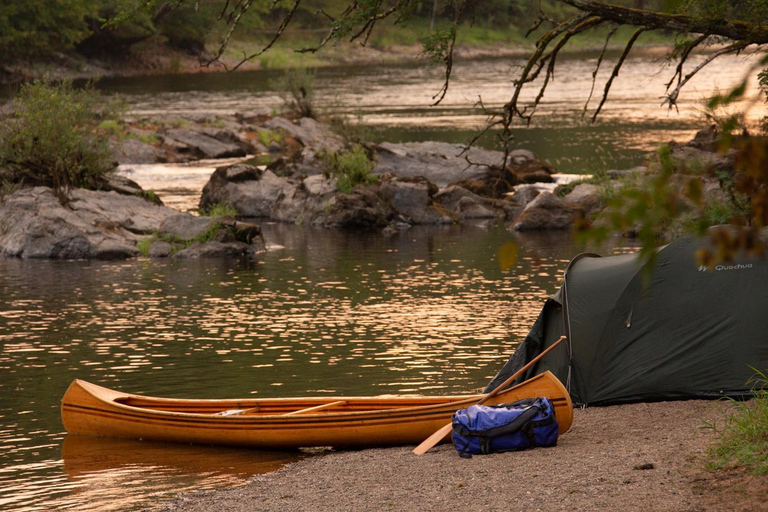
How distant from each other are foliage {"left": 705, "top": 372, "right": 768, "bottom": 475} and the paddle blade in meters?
2.68

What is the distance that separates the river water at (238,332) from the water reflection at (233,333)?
0.04m

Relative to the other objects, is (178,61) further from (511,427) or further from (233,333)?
(511,427)

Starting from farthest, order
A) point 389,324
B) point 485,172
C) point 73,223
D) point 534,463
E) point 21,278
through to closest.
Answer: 1. point 485,172
2. point 73,223
3. point 21,278
4. point 389,324
5. point 534,463

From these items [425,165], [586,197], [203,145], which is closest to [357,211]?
[586,197]

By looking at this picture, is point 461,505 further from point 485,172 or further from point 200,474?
point 485,172

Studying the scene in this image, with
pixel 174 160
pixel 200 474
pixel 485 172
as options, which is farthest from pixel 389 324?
pixel 174 160

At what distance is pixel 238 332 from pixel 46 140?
13933 mm

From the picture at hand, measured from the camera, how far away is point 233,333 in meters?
19.9

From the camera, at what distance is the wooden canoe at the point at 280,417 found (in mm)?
12250

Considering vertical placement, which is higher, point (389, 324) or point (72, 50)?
point (72, 50)

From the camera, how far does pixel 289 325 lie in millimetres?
20547

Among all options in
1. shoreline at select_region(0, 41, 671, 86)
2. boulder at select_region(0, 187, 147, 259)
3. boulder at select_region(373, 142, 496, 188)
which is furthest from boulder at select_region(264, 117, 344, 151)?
boulder at select_region(0, 187, 147, 259)

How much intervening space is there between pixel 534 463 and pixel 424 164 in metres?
30.4

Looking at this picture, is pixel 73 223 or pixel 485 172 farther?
pixel 485 172
